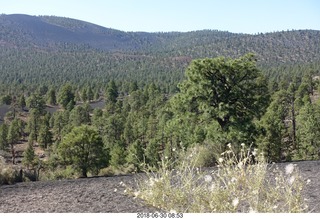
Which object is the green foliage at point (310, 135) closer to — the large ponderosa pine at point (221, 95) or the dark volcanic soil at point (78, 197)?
the large ponderosa pine at point (221, 95)

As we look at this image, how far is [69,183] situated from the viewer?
1180 centimetres

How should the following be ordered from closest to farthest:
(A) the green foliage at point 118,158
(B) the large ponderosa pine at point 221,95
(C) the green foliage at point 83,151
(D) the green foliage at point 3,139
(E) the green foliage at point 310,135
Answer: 1. (B) the large ponderosa pine at point 221,95
2. (C) the green foliage at point 83,151
3. (E) the green foliage at point 310,135
4. (A) the green foliage at point 118,158
5. (D) the green foliage at point 3,139

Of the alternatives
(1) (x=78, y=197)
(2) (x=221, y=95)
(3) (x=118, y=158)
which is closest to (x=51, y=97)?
(3) (x=118, y=158)

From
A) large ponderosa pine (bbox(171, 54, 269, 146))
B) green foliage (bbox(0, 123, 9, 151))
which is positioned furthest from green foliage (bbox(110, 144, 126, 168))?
large ponderosa pine (bbox(171, 54, 269, 146))

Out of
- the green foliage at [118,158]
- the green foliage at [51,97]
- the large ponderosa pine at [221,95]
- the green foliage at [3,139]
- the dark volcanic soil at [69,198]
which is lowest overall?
the green foliage at [3,139]

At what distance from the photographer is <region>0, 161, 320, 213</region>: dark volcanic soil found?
26.8ft

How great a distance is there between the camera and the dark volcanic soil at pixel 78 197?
816 cm

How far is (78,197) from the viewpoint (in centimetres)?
945

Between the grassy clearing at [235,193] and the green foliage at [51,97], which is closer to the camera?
the grassy clearing at [235,193]

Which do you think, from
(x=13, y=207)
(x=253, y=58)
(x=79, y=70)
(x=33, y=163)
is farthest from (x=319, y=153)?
(x=79, y=70)

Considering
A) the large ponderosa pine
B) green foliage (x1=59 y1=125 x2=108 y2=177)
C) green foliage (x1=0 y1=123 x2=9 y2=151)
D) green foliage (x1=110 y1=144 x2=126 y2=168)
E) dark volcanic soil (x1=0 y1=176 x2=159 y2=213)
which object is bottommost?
green foliage (x1=0 y1=123 x2=9 y2=151)

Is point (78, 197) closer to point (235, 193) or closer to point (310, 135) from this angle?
point (235, 193)

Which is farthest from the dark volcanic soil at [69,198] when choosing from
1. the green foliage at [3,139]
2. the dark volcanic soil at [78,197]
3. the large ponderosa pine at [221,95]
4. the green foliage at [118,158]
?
the green foliage at [3,139]

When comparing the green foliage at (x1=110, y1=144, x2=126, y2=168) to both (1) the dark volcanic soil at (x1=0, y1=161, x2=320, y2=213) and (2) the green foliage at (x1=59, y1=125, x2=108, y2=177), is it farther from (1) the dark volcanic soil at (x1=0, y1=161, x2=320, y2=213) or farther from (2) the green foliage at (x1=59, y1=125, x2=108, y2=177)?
(1) the dark volcanic soil at (x1=0, y1=161, x2=320, y2=213)
